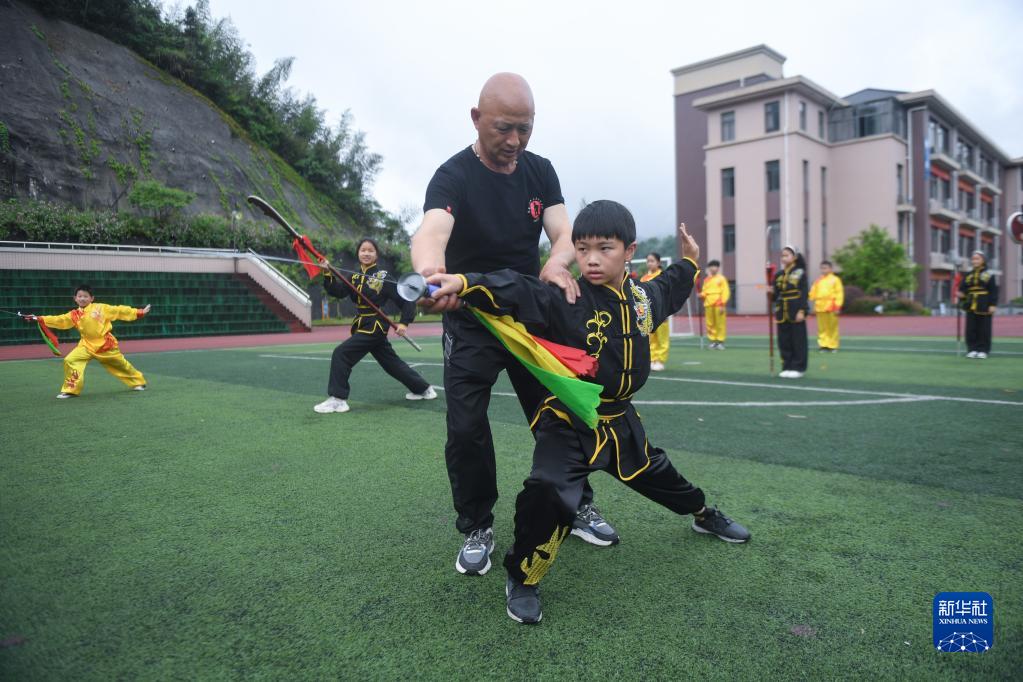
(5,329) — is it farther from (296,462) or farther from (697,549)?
(697,549)

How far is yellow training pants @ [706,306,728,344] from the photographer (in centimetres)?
1480

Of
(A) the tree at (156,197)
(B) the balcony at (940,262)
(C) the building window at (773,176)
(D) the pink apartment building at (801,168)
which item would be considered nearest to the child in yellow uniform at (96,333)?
(A) the tree at (156,197)

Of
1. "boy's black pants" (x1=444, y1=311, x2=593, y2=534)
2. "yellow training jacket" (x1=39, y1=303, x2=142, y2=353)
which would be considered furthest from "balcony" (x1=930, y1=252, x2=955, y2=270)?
"boy's black pants" (x1=444, y1=311, x2=593, y2=534)

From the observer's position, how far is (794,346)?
9.30 m

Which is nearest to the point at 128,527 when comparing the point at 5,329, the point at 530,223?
the point at 530,223

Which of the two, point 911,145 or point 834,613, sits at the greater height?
point 911,145

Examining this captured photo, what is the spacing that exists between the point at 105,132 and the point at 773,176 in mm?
37475

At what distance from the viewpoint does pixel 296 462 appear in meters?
4.64

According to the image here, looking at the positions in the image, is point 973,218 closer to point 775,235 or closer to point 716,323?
point 775,235

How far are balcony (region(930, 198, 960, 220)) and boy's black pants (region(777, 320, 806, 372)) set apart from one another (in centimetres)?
3877

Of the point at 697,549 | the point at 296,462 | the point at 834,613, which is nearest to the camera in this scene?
the point at 834,613

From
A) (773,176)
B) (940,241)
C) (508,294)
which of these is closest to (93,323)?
(508,294)

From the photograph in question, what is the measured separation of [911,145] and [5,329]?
147 ft

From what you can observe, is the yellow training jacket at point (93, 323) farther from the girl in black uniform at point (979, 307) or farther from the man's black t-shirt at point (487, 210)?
the girl in black uniform at point (979, 307)
